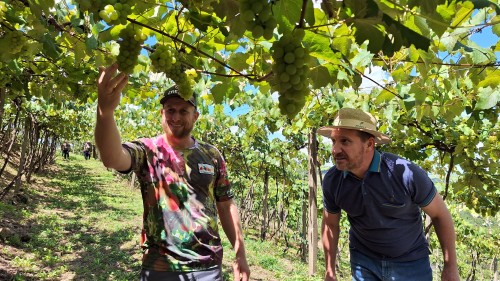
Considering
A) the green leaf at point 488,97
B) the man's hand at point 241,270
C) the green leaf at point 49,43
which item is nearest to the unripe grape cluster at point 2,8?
the green leaf at point 49,43

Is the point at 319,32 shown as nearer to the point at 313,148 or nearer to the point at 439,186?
the point at 313,148

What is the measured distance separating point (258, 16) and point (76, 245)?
780cm

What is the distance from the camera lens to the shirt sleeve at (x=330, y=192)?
2.98 m

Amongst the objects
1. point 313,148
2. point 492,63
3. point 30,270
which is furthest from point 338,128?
point 30,270

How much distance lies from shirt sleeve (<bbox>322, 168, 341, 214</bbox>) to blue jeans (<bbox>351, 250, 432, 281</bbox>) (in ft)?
1.33

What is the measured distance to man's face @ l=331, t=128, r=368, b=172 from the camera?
2.67 metres

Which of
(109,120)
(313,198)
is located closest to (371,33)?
(109,120)

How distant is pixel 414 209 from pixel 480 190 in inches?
178

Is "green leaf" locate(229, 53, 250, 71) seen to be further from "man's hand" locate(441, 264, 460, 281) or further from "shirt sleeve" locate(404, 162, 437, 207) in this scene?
"man's hand" locate(441, 264, 460, 281)

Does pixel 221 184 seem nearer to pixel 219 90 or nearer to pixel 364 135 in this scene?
pixel 219 90

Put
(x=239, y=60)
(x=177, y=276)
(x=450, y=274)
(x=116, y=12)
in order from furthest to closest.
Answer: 1. (x=450, y=274)
2. (x=177, y=276)
3. (x=239, y=60)
4. (x=116, y=12)

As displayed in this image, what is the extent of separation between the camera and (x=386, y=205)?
2.64m

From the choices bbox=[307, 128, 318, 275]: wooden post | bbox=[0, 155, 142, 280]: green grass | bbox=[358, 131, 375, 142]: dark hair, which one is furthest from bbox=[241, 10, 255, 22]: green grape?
bbox=[307, 128, 318, 275]: wooden post

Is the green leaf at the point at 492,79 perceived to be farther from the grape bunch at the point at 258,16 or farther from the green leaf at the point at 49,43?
the green leaf at the point at 49,43
